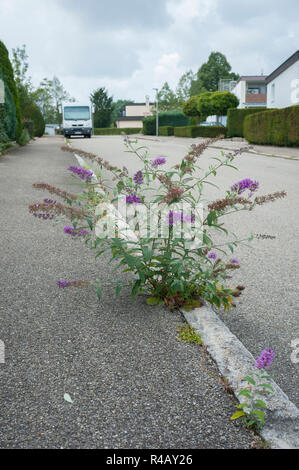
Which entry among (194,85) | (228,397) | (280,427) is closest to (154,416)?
(228,397)

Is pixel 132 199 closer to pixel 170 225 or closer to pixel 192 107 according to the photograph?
pixel 170 225

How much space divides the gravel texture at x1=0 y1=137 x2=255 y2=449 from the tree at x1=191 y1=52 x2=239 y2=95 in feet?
292

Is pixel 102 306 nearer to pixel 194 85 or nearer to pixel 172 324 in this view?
pixel 172 324

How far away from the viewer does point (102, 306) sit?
319 cm

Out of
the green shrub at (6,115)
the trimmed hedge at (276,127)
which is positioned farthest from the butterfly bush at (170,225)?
the trimmed hedge at (276,127)

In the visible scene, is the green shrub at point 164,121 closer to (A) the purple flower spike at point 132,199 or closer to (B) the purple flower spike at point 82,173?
(B) the purple flower spike at point 82,173

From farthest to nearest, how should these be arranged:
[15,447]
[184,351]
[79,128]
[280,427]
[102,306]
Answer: [79,128] → [102,306] → [184,351] → [280,427] → [15,447]

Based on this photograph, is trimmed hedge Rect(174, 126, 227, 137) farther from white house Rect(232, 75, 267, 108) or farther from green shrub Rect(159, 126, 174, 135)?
white house Rect(232, 75, 267, 108)

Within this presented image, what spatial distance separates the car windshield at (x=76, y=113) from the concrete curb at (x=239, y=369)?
108ft

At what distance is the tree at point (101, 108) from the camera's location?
76.1 meters

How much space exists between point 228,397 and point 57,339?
1108 mm

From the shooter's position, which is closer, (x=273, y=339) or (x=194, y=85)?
(x=273, y=339)

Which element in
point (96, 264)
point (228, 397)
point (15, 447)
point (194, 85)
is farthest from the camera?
point (194, 85)

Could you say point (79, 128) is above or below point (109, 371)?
above
